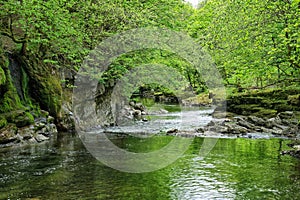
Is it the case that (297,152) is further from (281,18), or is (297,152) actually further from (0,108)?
(0,108)

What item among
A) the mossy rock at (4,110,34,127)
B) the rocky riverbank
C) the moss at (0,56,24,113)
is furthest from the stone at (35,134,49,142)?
the moss at (0,56,24,113)

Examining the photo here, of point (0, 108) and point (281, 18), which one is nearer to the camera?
point (281, 18)

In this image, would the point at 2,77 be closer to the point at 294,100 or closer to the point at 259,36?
the point at 259,36

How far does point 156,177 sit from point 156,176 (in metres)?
0.12

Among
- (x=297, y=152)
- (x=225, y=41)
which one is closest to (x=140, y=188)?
→ (x=297, y=152)

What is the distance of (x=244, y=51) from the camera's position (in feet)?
47.6

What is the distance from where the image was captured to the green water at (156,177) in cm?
757

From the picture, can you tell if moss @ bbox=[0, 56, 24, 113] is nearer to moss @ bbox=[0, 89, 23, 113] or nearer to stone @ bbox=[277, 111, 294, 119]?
moss @ bbox=[0, 89, 23, 113]

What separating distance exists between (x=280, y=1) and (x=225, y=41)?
11.7ft

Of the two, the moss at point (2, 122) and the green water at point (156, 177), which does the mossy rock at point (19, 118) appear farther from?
the green water at point (156, 177)

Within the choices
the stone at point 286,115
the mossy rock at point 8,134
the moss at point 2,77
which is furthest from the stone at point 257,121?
the moss at point 2,77

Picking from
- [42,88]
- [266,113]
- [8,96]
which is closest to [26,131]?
[8,96]

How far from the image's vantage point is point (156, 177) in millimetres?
9039

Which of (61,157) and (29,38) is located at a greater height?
(29,38)
